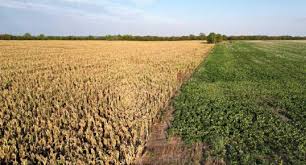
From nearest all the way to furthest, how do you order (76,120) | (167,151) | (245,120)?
(167,151)
(76,120)
(245,120)

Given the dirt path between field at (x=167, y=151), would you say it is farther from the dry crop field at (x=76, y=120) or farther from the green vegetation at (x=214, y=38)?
the green vegetation at (x=214, y=38)

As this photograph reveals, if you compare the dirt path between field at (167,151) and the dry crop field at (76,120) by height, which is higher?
the dry crop field at (76,120)

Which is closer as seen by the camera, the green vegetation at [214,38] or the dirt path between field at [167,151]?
the dirt path between field at [167,151]

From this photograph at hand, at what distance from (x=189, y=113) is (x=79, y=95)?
4.05 metres

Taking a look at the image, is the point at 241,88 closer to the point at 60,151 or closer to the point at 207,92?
the point at 207,92

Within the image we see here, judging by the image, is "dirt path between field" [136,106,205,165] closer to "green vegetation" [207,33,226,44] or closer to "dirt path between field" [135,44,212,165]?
"dirt path between field" [135,44,212,165]

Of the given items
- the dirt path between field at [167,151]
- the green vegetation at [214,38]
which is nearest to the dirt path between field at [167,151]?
the dirt path between field at [167,151]

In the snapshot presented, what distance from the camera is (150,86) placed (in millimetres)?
12703

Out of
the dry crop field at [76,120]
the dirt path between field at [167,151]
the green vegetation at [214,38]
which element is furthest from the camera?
the green vegetation at [214,38]

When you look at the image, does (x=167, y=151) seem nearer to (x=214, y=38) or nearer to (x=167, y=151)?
(x=167, y=151)

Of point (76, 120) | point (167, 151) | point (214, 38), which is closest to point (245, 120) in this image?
point (167, 151)

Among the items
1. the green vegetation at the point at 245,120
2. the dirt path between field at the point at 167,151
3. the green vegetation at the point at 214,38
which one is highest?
the green vegetation at the point at 214,38

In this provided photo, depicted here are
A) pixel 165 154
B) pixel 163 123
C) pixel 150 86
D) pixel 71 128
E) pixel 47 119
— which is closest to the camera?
pixel 165 154

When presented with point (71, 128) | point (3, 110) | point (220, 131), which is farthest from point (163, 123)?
point (3, 110)
